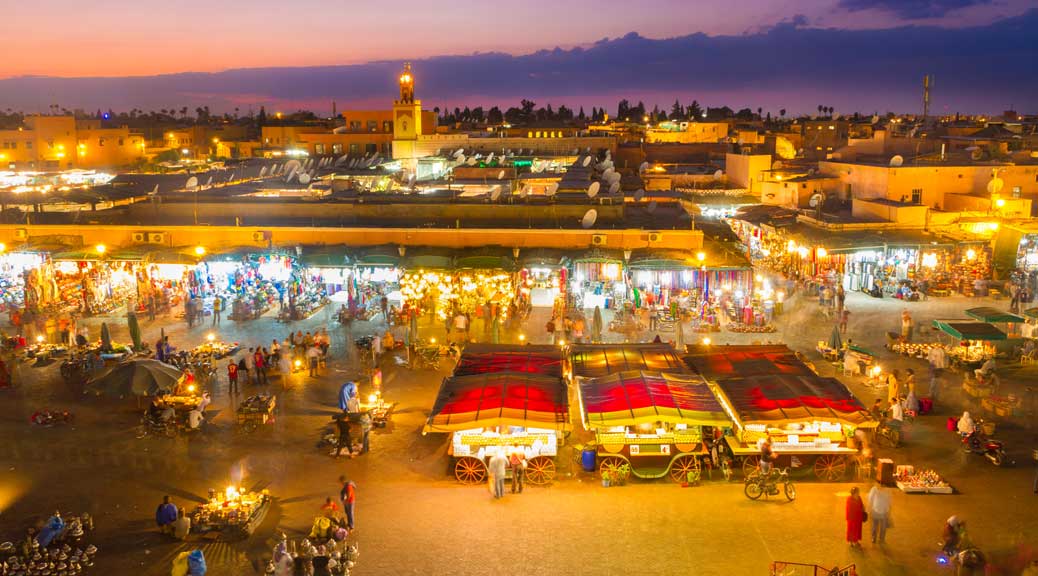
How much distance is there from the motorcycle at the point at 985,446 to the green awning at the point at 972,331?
4493 mm

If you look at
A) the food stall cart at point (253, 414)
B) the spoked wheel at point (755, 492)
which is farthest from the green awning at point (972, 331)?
the food stall cart at point (253, 414)

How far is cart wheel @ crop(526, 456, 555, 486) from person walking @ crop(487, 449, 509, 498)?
0.67m

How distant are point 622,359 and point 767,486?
14.5 ft

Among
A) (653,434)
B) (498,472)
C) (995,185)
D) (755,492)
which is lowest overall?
(755,492)

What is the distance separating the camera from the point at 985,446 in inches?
524

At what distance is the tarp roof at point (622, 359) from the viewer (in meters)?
15.1

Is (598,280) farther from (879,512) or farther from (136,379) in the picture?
(879,512)

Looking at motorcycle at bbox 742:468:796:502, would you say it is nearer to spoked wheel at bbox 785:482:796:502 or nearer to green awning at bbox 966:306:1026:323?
spoked wheel at bbox 785:482:796:502

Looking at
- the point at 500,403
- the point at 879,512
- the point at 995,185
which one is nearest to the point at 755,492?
the point at 879,512

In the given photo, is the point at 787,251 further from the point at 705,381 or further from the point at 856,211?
the point at 705,381

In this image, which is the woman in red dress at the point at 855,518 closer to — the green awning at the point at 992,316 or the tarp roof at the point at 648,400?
the tarp roof at the point at 648,400

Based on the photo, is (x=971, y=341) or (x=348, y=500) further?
(x=971, y=341)

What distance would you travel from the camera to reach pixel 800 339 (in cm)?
2080

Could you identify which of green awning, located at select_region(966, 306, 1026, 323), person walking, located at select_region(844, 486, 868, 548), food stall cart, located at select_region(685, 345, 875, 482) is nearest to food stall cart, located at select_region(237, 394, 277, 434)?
food stall cart, located at select_region(685, 345, 875, 482)
